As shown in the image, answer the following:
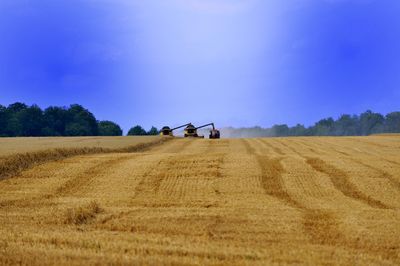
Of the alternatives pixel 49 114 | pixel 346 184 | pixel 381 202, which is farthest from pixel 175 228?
pixel 49 114

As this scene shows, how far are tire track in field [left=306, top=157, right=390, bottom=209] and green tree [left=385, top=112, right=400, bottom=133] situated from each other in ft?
377

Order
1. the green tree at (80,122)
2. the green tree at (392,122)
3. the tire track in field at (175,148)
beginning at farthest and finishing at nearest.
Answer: the green tree at (392,122) < the green tree at (80,122) < the tire track in field at (175,148)

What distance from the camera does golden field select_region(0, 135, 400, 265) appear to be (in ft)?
28.6

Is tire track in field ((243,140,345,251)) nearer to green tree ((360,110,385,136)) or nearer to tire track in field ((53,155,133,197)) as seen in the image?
tire track in field ((53,155,133,197))

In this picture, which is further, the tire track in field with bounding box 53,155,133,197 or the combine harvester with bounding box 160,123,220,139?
the combine harvester with bounding box 160,123,220,139

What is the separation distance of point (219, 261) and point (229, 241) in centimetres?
148

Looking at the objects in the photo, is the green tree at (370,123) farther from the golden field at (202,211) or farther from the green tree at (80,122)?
the golden field at (202,211)

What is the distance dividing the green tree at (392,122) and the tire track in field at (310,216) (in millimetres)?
118318

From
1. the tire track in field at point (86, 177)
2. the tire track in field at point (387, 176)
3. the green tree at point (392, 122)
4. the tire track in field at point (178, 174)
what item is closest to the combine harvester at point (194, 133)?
the tire track in field at point (86, 177)

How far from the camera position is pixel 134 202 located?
47.9 feet

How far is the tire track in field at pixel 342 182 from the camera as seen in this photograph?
50.5ft

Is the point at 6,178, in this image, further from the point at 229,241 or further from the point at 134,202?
the point at 229,241

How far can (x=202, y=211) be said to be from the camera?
12.7 metres

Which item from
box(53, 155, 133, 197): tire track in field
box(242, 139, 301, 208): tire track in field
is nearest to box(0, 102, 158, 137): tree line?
box(53, 155, 133, 197): tire track in field
